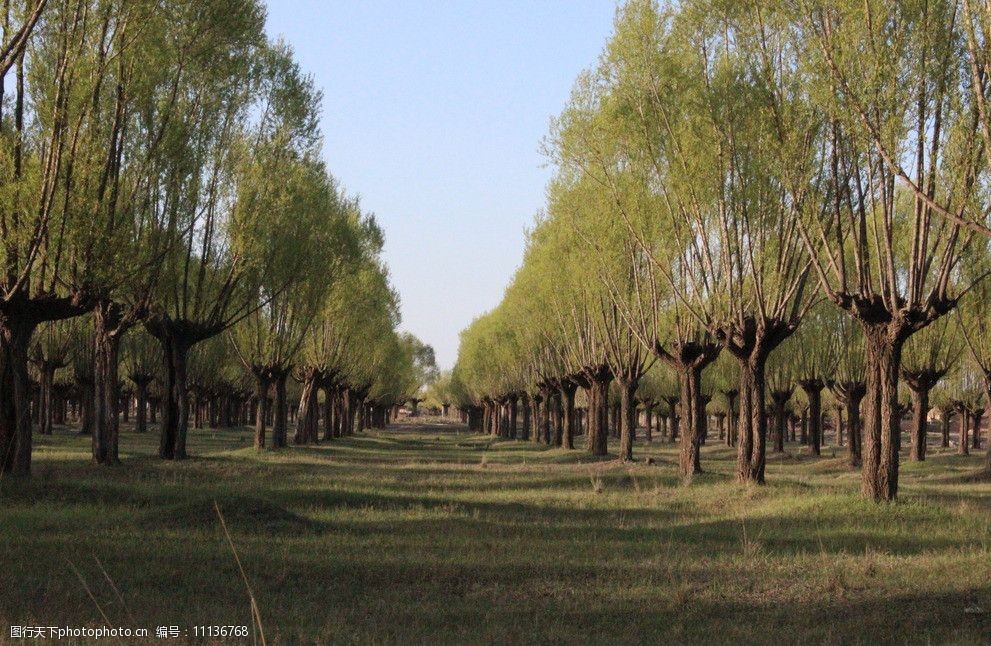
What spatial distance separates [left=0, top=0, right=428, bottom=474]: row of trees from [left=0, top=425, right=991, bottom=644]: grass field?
3.03 meters

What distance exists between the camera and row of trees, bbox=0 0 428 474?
20.7 meters

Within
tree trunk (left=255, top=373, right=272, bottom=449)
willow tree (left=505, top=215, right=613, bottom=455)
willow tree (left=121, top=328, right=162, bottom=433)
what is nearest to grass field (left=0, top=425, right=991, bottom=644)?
willow tree (left=505, top=215, right=613, bottom=455)

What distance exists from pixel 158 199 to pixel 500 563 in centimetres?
1660

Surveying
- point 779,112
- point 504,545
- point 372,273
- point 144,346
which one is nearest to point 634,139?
point 779,112

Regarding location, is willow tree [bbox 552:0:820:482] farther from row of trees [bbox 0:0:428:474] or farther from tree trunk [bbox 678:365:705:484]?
row of trees [bbox 0:0:428:474]

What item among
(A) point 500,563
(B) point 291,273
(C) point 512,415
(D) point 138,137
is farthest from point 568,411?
(A) point 500,563

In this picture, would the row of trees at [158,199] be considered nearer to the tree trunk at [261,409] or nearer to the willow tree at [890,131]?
the tree trunk at [261,409]

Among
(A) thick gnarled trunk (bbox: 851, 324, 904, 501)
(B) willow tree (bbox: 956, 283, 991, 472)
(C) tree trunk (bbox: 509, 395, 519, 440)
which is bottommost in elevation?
(C) tree trunk (bbox: 509, 395, 519, 440)

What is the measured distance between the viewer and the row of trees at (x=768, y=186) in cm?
1884

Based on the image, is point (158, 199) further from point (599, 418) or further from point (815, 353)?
point (815, 353)

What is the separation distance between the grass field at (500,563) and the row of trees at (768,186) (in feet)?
13.2

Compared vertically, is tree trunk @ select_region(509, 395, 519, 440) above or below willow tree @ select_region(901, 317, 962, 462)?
below

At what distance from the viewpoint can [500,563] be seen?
46.3ft

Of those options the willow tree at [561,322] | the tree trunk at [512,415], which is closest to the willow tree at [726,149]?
the willow tree at [561,322]
